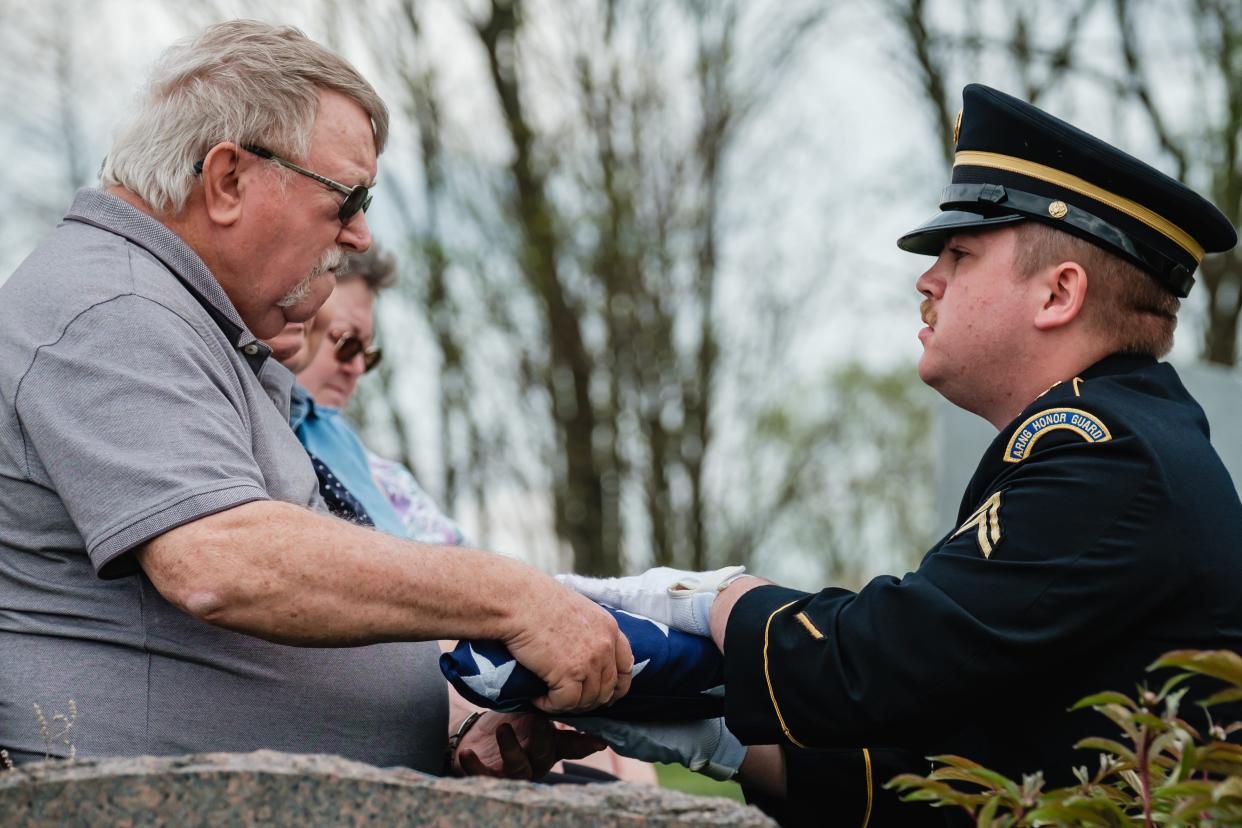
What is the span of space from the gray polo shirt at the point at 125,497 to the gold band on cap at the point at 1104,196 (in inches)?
57.5

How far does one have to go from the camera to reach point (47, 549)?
217 centimetres

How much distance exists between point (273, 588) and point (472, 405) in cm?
1145

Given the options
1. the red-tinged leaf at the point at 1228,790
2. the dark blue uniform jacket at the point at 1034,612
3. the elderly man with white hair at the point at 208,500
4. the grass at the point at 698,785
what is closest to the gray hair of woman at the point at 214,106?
the elderly man with white hair at the point at 208,500

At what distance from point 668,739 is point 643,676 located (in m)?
0.18

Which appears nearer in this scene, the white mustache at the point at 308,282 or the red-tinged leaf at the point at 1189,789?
the red-tinged leaf at the point at 1189,789

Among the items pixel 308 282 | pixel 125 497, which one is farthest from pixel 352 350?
pixel 125 497

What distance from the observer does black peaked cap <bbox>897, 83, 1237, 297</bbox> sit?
243 centimetres

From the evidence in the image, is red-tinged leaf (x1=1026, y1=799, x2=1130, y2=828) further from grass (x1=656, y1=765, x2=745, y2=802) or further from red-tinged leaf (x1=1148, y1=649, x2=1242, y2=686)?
grass (x1=656, y1=765, x2=745, y2=802)

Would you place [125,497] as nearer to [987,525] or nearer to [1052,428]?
[987,525]

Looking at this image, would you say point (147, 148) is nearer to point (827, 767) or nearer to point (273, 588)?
point (273, 588)

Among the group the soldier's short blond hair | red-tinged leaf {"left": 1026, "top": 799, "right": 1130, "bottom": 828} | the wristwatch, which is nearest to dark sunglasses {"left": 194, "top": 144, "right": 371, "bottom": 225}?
the wristwatch

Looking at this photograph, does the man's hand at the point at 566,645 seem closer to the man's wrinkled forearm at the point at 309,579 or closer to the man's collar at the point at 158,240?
the man's wrinkled forearm at the point at 309,579

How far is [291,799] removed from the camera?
4.77ft

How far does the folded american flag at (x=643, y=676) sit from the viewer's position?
2.25 meters
